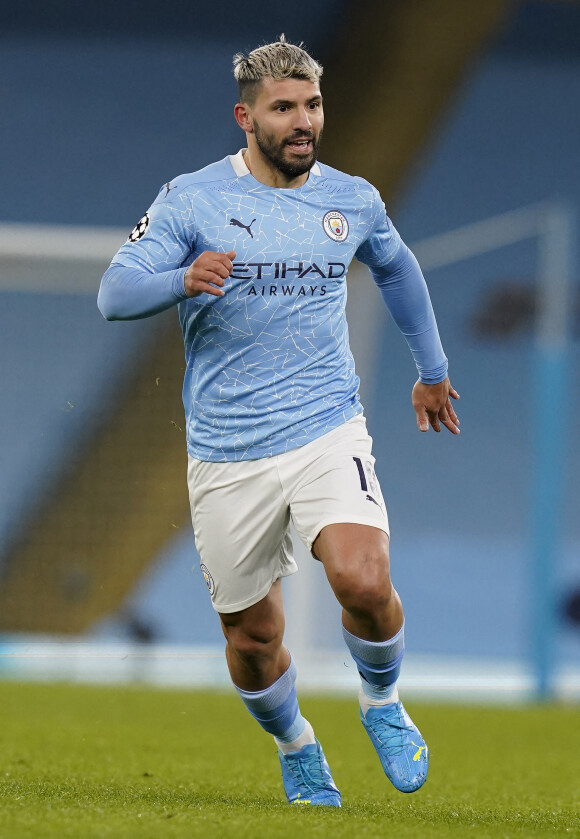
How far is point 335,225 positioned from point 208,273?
672 millimetres

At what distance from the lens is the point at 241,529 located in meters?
4.12

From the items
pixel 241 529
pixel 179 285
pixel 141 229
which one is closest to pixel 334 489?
pixel 241 529

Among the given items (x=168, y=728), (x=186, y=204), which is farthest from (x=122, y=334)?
(x=186, y=204)

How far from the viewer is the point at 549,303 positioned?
10445 millimetres

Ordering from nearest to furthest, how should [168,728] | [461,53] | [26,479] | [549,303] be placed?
[168,728], [26,479], [549,303], [461,53]

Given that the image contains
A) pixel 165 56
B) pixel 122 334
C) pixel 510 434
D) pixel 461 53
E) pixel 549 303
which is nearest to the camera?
pixel 122 334

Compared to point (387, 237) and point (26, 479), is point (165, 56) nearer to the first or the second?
point (26, 479)

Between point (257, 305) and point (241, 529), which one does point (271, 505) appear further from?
point (257, 305)

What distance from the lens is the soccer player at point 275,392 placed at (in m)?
4.00

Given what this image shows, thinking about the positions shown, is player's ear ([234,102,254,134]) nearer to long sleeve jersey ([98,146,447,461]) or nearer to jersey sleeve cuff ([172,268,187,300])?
long sleeve jersey ([98,146,447,461])

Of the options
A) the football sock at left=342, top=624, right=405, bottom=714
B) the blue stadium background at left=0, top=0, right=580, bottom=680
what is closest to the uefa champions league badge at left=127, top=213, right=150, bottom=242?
the football sock at left=342, top=624, right=405, bottom=714

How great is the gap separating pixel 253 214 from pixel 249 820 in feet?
5.54

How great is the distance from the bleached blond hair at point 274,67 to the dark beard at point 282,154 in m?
0.12

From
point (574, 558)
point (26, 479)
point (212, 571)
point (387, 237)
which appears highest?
point (387, 237)
